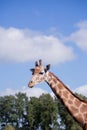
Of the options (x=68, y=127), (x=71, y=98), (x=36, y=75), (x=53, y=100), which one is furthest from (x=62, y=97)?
(x=53, y=100)

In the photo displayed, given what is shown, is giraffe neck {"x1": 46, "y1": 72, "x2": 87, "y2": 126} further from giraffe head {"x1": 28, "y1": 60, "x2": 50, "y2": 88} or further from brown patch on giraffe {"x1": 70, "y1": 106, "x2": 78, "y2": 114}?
giraffe head {"x1": 28, "y1": 60, "x2": 50, "y2": 88}

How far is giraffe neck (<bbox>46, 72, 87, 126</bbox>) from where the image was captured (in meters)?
17.1

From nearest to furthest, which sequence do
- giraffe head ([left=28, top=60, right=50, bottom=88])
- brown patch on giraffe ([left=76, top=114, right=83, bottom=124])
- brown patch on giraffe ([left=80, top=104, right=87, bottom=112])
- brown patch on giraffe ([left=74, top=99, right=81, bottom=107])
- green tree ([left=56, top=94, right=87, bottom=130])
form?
brown patch on giraffe ([left=76, top=114, right=83, bottom=124]), brown patch on giraffe ([left=80, top=104, right=87, bottom=112]), brown patch on giraffe ([left=74, top=99, right=81, bottom=107]), giraffe head ([left=28, top=60, right=50, bottom=88]), green tree ([left=56, top=94, right=87, bottom=130])

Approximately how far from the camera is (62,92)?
1775cm

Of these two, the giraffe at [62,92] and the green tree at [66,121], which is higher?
the green tree at [66,121]

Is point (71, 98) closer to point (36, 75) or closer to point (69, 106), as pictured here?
point (69, 106)

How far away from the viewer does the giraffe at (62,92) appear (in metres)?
17.2

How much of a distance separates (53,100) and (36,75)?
84.1m

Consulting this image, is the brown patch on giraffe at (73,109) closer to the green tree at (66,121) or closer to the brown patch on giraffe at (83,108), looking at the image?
the brown patch on giraffe at (83,108)

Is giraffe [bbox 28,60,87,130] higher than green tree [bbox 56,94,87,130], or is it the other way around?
green tree [bbox 56,94,87,130]

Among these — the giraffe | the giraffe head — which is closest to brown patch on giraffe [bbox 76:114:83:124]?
the giraffe

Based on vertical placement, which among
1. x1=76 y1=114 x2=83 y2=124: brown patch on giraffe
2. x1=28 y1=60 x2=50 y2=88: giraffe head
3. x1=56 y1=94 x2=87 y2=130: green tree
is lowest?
x1=76 y1=114 x2=83 y2=124: brown patch on giraffe

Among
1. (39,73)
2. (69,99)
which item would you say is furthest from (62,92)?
(39,73)

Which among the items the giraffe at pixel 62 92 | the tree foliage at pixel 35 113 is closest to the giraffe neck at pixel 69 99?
the giraffe at pixel 62 92
